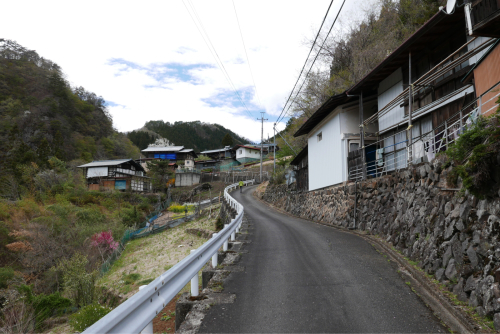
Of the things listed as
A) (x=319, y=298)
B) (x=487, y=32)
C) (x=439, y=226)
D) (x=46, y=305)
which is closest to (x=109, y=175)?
(x=46, y=305)

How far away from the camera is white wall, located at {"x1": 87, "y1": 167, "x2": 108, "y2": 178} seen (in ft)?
150

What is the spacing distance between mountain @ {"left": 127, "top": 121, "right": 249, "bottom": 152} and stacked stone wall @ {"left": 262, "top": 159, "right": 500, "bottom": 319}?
304 feet

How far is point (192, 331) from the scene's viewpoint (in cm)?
379

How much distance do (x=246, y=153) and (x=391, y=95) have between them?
6033 cm

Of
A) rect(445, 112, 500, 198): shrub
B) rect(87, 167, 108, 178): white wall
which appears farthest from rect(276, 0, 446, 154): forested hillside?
rect(87, 167, 108, 178): white wall

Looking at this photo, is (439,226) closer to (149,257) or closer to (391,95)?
(391,95)

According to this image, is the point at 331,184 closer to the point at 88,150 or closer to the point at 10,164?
the point at 10,164

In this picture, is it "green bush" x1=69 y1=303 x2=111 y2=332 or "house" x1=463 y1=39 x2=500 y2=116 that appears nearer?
"green bush" x1=69 y1=303 x2=111 y2=332

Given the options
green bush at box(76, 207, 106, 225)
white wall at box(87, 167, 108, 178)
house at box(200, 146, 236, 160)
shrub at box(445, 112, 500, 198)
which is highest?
house at box(200, 146, 236, 160)

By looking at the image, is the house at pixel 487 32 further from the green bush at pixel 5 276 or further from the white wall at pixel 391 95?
the green bush at pixel 5 276

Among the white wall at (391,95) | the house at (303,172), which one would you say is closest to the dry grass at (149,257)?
the house at (303,172)

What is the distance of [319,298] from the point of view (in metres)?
4.86

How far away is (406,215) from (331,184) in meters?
9.59

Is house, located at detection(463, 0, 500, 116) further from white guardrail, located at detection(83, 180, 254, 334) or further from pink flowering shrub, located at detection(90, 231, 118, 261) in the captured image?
pink flowering shrub, located at detection(90, 231, 118, 261)
